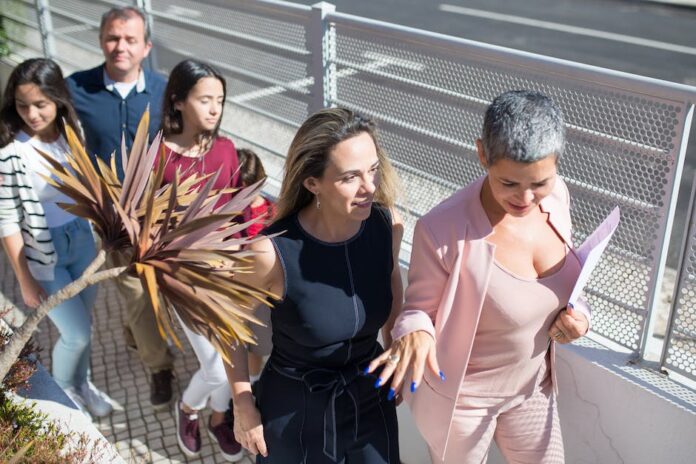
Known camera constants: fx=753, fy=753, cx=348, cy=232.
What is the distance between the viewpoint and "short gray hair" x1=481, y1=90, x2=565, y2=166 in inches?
86.7

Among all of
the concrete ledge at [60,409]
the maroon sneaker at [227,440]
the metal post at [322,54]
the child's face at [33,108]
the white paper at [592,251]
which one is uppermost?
the metal post at [322,54]

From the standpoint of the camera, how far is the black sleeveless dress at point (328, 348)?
2689mm

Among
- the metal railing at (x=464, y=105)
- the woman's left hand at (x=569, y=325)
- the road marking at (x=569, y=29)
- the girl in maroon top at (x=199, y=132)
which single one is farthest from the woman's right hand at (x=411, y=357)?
the road marking at (x=569, y=29)

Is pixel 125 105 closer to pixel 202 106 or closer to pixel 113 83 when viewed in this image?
pixel 113 83

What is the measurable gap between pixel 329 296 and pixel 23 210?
2010 millimetres

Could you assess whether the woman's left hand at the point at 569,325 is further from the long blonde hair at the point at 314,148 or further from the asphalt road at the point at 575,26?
the asphalt road at the point at 575,26

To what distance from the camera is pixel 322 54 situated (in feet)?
14.0

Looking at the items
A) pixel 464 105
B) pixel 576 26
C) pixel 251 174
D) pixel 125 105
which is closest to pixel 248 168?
pixel 251 174

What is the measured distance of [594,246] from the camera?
8.24ft

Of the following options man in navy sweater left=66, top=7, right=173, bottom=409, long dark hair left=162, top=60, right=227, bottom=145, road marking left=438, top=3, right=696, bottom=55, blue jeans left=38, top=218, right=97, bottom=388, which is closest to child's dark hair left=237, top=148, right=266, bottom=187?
long dark hair left=162, top=60, right=227, bottom=145

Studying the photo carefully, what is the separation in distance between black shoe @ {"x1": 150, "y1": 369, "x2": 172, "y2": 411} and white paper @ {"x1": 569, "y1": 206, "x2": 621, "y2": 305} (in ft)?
9.76

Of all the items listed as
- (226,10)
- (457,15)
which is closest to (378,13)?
(457,15)

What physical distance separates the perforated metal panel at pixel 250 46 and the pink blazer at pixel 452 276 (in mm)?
2208

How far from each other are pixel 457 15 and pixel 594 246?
13288mm
